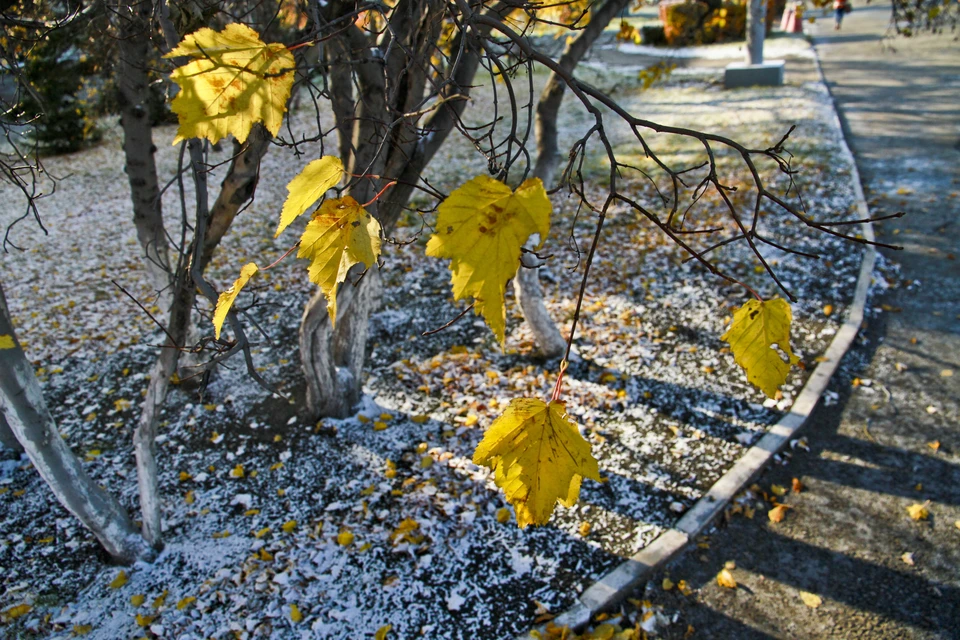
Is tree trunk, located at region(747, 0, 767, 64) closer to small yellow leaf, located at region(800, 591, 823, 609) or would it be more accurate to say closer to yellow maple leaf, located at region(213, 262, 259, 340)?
small yellow leaf, located at region(800, 591, 823, 609)

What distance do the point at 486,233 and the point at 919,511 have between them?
12.8 ft

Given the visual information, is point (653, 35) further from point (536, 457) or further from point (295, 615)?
point (536, 457)

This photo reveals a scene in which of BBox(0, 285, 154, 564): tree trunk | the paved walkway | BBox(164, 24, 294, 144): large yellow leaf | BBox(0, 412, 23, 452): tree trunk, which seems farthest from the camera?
BBox(0, 412, 23, 452): tree trunk

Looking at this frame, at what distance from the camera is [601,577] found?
130 inches

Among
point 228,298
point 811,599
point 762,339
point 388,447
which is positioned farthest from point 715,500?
point 228,298

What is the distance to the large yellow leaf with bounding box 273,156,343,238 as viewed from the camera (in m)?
1.14

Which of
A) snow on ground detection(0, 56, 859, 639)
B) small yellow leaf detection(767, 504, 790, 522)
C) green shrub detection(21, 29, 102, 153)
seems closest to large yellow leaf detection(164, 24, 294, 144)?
snow on ground detection(0, 56, 859, 639)

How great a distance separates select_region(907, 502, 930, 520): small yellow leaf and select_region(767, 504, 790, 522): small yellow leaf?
679 mm

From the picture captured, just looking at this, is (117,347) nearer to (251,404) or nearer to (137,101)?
(251,404)

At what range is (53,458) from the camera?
9.50 feet

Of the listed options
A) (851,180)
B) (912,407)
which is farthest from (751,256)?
(851,180)

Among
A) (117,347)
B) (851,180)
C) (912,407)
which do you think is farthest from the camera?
(851,180)

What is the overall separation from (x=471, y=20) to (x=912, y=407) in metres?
4.66

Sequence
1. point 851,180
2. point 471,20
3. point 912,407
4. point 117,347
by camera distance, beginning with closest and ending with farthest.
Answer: point 471,20, point 912,407, point 117,347, point 851,180
